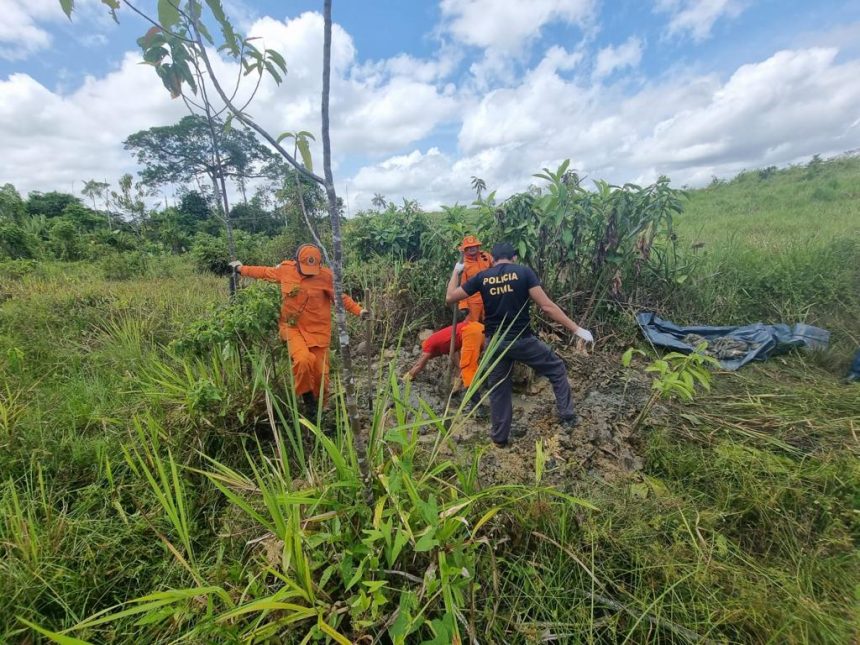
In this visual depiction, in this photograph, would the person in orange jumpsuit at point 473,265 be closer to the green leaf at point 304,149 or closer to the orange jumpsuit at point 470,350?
the orange jumpsuit at point 470,350

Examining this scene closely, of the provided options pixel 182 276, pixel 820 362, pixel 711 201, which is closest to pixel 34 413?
pixel 182 276

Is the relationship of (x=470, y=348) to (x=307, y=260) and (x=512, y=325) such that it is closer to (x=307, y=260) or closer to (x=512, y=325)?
(x=512, y=325)

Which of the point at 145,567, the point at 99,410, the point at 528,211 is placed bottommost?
the point at 145,567

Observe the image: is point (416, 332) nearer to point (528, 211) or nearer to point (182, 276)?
point (528, 211)

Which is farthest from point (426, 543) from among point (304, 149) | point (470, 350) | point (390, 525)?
point (470, 350)

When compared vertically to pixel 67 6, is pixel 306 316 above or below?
below

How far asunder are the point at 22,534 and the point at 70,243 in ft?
34.3

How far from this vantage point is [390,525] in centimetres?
130

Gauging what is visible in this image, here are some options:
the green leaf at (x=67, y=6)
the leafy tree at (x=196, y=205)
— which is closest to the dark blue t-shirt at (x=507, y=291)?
the green leaf at (x=67, y=6)

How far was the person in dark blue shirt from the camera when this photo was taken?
2834mm

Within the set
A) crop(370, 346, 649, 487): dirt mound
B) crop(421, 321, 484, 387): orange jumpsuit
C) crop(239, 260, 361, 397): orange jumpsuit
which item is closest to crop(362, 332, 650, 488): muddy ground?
crop(370, 346, 649, 487): dirt mound

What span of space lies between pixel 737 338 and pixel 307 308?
4.13 meters

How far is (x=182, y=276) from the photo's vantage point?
298 inches

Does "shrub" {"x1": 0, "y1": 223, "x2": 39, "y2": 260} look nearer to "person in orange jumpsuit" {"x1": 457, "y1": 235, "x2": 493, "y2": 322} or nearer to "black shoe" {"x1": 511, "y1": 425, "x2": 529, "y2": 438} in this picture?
"person in orange jumpsuit" {"x1": 457, "y1": 235, "x2": 493, "y2": 322}
